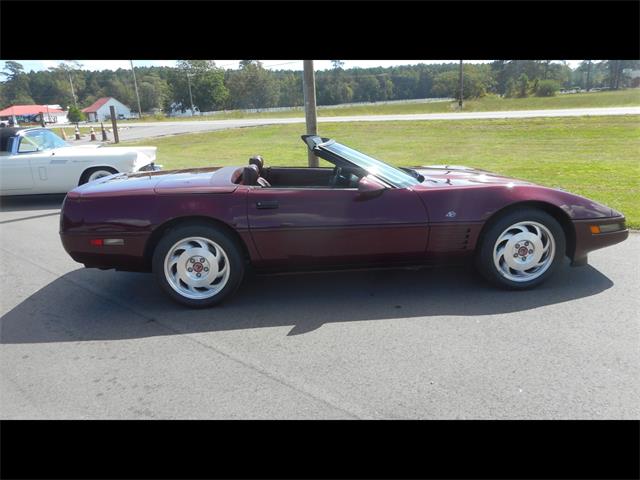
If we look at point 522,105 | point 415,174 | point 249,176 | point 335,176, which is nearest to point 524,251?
point 415,174

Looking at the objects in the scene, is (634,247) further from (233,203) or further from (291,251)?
(233,203)

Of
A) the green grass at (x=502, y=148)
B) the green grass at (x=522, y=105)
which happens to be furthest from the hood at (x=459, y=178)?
the green grass at (x=522, y=105)

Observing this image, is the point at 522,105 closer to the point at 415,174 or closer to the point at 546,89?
the point at 546,89

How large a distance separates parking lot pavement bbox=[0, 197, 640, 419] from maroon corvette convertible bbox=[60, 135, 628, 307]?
0.30 m

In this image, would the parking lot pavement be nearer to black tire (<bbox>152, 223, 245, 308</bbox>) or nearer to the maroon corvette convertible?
black tire (<bbox>152, 223, 245, 308</bbox>)

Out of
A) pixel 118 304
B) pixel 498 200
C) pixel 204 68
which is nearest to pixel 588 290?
pixel 498 200

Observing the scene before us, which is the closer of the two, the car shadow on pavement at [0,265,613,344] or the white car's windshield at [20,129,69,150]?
the car shadow on pavement at [0,265,613,344]

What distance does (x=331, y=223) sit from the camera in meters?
3.74

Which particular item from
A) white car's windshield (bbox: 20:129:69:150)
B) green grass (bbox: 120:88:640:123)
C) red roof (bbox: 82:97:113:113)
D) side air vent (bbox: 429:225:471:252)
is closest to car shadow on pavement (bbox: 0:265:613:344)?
side air vent (bbox: 429:225:471:252)

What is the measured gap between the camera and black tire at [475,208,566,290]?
12.5 feet

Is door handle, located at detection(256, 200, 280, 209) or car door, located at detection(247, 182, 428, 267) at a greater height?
door handle, located at detection(256, 200, 280, 209)

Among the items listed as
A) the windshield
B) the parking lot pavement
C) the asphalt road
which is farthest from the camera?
the asphalt road

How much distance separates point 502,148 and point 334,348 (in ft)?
40.9

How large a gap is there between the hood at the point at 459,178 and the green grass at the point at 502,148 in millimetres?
2438
